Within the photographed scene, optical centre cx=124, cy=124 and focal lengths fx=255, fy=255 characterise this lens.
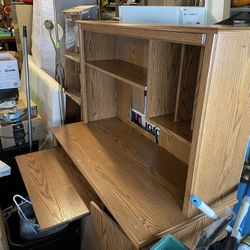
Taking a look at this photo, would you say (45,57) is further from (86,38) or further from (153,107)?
(153,107)

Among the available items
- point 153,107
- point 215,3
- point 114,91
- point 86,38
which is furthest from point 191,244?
point 86,38

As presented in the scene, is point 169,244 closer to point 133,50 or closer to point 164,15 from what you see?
point 164,15

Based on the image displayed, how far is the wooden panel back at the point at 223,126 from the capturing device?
76 centimetres

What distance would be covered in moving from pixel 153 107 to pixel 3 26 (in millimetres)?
4601

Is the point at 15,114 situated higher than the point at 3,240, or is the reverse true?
the point at 15,114

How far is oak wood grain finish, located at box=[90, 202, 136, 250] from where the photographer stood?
99 cm

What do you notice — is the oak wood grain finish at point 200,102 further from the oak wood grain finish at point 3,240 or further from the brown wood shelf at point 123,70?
the oak wood grain finish at point 3,240

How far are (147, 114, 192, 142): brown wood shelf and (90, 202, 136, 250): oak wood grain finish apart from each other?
437 mm

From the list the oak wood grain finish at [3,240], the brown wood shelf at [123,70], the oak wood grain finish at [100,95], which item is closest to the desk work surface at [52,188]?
the oak wood grain finish at [3,240]

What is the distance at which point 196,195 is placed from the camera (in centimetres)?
94

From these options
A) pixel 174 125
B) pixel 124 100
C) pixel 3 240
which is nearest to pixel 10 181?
pixel 3 240

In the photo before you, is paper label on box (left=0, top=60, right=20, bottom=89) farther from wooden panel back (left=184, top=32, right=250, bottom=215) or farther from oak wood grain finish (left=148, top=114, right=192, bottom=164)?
wooden panel back (left=184, top=32, right=250, bottom=215)

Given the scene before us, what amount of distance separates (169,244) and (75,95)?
1.37 m

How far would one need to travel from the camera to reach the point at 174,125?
1.06 m
